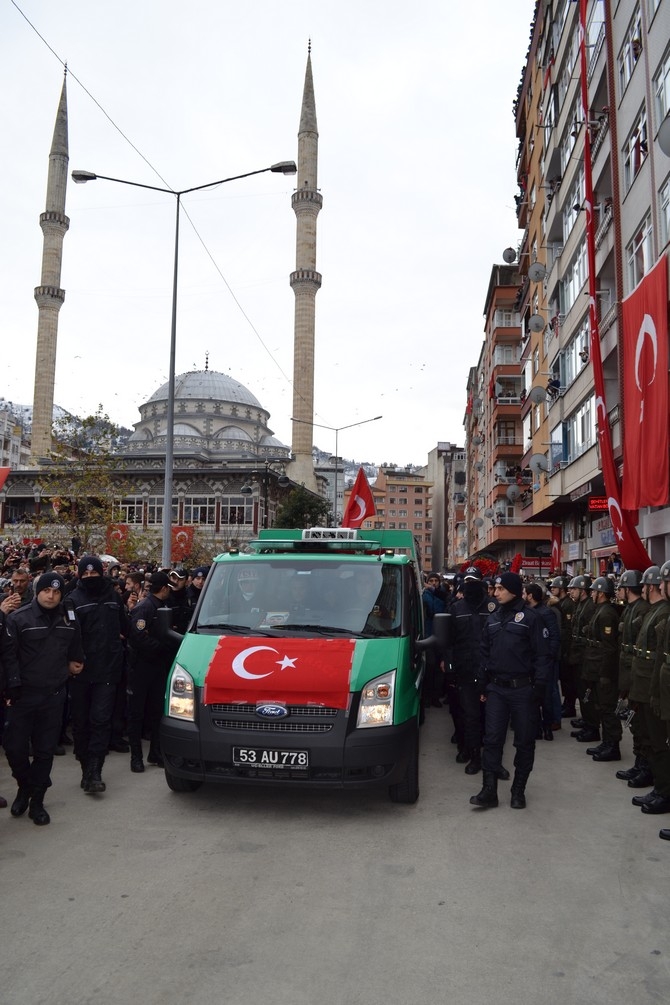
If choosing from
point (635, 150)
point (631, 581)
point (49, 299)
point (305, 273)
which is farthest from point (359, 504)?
point (49, 299)

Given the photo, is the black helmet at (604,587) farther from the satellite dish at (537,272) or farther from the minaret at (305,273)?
the minaret at (305,273)

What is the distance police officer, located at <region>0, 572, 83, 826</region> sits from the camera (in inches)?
223

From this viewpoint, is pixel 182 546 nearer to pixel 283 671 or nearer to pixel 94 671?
pixel 94 671

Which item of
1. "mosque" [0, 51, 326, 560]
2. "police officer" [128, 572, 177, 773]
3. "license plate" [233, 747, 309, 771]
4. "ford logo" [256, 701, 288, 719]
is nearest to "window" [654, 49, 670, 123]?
"police officer" [128, 572, 177, 773]

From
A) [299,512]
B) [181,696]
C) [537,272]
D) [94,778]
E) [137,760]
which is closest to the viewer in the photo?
[181,696]

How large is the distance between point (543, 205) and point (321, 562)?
84.9 feet

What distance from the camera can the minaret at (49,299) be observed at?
6781cm

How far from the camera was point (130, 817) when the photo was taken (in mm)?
5797

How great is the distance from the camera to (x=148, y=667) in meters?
7.58

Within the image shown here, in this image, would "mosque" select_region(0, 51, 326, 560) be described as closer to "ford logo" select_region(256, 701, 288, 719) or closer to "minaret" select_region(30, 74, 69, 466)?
"minaret" select_region(30, 74, 69, 466)

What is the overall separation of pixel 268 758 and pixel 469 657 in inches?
113

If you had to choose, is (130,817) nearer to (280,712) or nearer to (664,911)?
(280,712)

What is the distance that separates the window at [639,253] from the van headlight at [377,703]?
12.6m

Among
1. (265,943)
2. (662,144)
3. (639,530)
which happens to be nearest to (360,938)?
(265,943)
